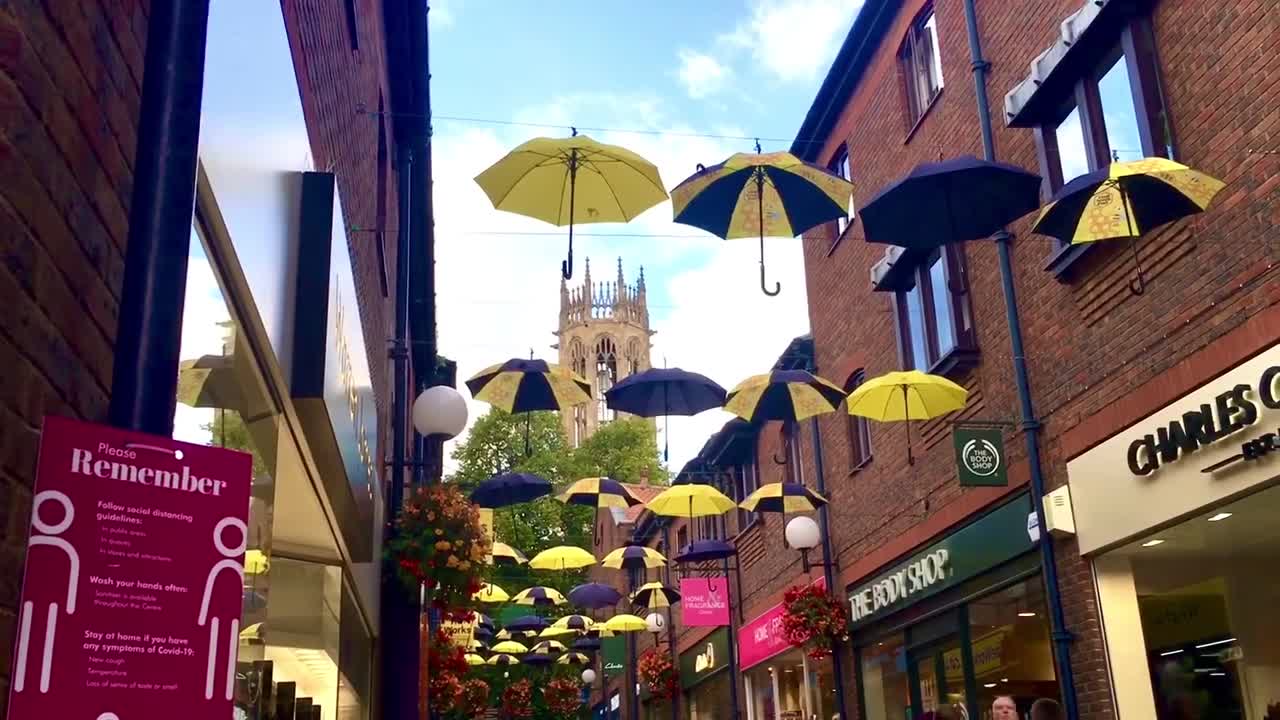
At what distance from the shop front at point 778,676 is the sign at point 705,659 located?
70.1 inches

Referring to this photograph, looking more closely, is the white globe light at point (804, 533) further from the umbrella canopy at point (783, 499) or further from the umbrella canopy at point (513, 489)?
the umbrella canopy at point (513, 489)

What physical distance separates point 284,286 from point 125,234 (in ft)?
6.79

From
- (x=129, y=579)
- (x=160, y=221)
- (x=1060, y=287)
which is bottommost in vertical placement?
(x=129, y=579)

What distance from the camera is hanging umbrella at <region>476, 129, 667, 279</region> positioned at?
36.9 ft

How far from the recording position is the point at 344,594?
31.8 ft

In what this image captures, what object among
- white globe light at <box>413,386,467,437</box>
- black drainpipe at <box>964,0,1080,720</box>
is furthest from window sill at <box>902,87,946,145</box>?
white globe light at <box>413,386,467,437</box>

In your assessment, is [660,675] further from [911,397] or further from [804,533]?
[911,397]

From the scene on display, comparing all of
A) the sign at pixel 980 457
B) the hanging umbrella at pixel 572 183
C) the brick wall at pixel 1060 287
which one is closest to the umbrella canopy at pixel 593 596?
the brick wall at pixel 1060 287

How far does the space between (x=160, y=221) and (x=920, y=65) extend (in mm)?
14709

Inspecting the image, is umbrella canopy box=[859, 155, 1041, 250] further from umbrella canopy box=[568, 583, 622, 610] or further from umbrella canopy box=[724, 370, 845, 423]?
umbrella canopy box=[568, 583, 622, 610]

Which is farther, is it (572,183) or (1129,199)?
(572,183)

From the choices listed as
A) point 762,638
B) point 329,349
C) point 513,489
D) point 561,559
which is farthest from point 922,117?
point 561,559

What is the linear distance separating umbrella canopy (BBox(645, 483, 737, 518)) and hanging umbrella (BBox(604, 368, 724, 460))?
5128 millimetres

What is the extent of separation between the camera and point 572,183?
36.9ft
